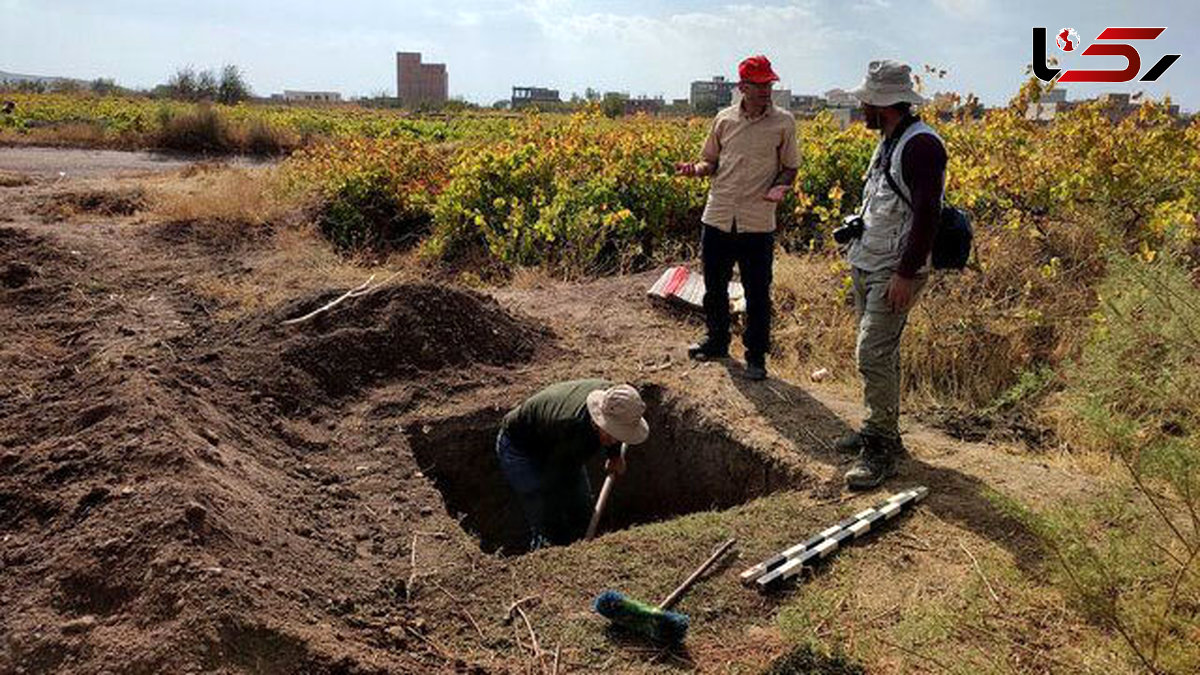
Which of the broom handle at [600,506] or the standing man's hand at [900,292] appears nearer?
the standing man's hand at [900,292]

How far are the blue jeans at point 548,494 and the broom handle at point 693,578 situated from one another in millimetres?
1211

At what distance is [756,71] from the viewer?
16.0 feet

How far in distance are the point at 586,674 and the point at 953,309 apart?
440cm

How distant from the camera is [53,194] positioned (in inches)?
470

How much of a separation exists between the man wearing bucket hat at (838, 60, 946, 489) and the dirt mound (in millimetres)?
2753

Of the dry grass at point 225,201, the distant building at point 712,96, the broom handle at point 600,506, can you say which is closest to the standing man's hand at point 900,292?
the broom handle at point 600,506

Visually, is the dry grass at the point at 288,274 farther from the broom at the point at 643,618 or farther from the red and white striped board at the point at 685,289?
the broom at the point at 643,618

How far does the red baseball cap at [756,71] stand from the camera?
4.88 metres

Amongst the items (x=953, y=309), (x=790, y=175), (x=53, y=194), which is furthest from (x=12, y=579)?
(x=53, y=194)

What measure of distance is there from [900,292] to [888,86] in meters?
0.91

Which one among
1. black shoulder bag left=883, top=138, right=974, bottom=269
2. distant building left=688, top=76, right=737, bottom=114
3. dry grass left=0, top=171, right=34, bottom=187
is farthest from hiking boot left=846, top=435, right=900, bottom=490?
distant building left=688, top=76, right=737, bottom=114

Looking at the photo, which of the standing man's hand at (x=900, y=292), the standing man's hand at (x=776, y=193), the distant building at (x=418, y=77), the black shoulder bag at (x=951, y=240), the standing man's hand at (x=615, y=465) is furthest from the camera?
the distant building at (x=418, y=77)

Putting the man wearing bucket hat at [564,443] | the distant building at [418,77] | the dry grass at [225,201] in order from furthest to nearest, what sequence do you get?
the distant building at [418,77] < the dry grass at [225,201] < the man wearing bucket hat at [564,443]

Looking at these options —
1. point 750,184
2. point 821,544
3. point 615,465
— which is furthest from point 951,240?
point 615,465
